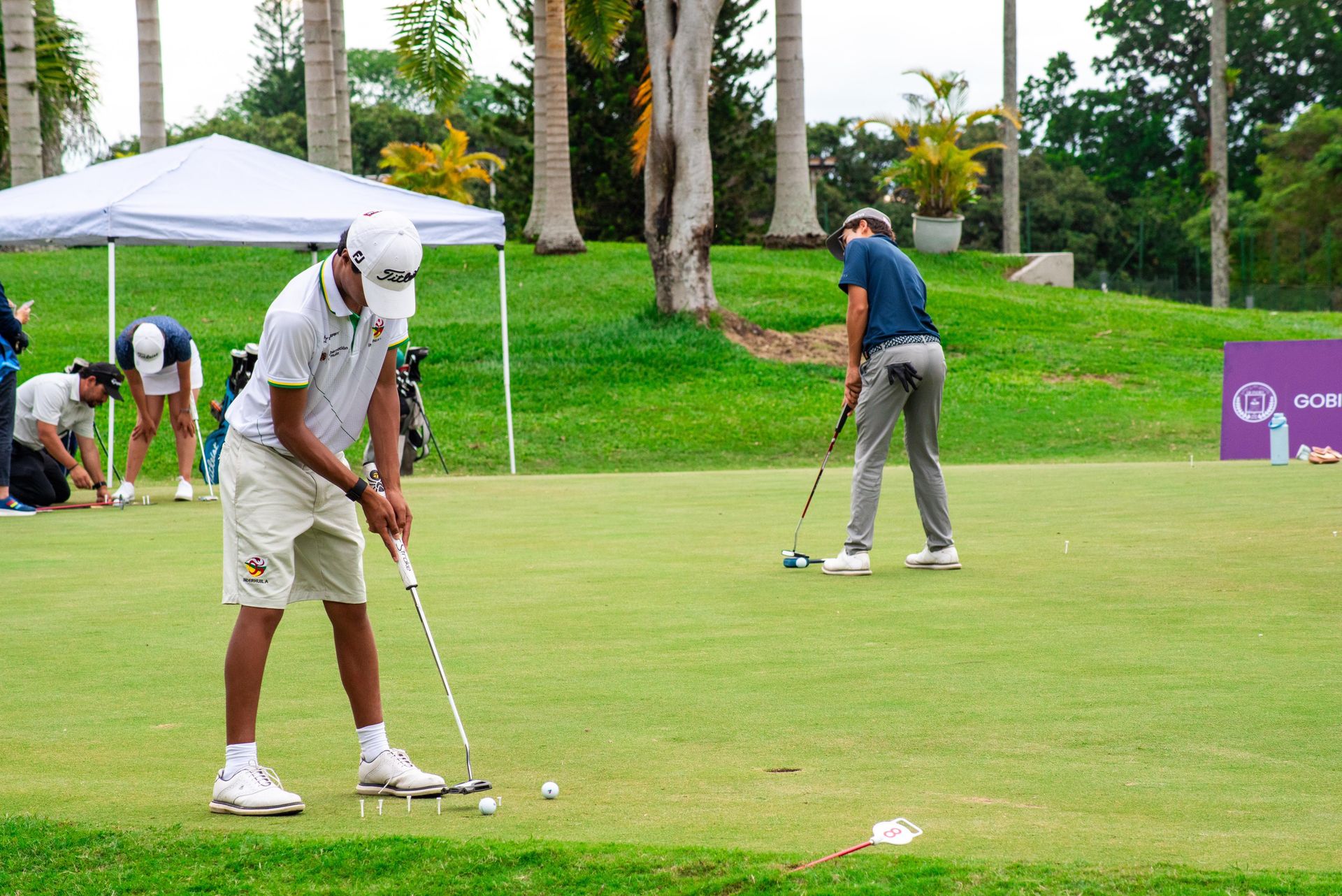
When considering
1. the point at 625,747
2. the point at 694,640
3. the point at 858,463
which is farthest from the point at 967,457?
the point at 625,747

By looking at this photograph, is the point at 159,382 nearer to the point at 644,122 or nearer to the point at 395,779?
the point at 395,779

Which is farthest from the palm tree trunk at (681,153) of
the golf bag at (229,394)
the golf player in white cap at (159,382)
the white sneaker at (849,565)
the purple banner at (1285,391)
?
the white sneaker at (849,565)

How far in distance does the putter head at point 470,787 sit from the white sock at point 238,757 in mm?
559

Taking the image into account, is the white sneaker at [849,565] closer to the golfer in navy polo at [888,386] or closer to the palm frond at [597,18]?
the golfer in navy polo at [888,386]

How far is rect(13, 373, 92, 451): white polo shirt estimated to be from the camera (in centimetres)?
1216

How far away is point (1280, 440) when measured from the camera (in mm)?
15094

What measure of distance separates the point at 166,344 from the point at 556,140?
15.9 m

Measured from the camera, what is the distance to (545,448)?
1827 cm

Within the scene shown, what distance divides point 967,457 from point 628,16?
10.4m

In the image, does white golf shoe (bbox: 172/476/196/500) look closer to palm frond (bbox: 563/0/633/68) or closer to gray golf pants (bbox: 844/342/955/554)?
gray golf pants (bbox: 844/342/955/554)

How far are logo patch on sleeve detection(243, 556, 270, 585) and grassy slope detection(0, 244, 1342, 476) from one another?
13.2 m

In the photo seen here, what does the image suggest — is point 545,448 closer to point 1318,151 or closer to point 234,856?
point 234,856

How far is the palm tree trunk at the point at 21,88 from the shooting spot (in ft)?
84.0

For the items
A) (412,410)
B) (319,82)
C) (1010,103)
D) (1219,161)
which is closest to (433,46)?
(319,82)
